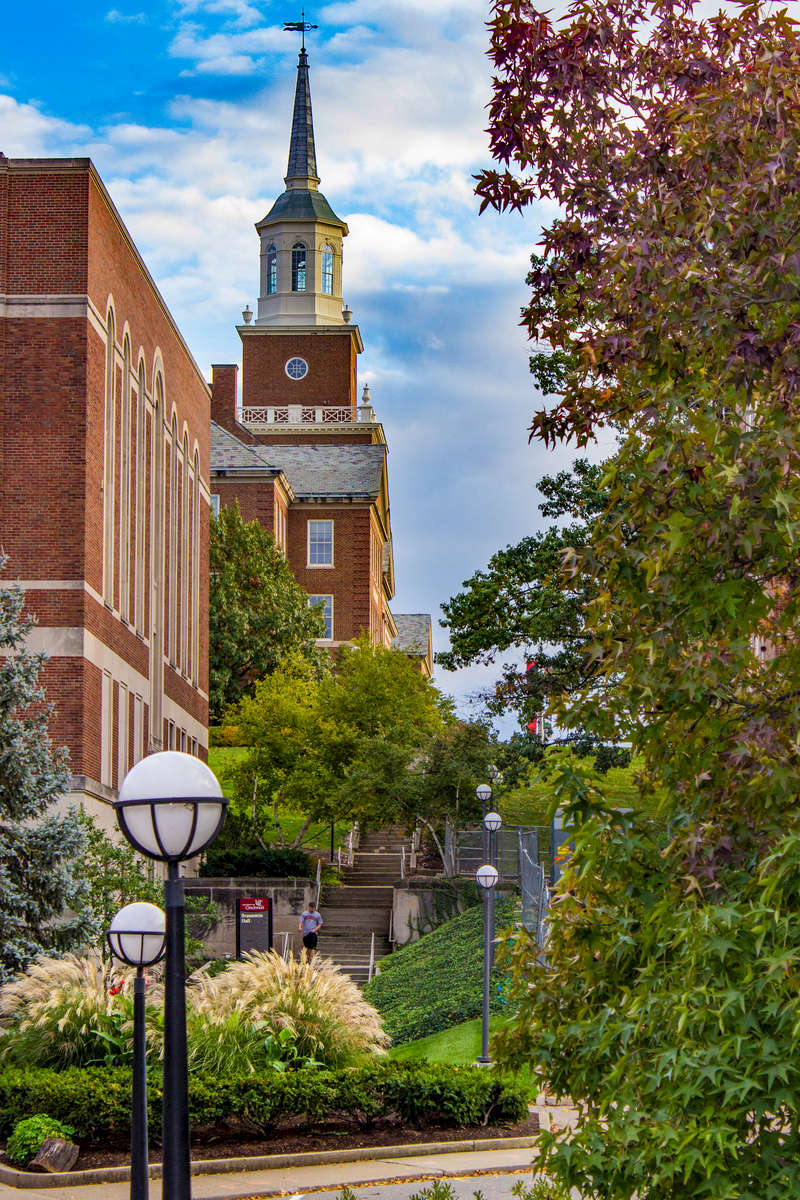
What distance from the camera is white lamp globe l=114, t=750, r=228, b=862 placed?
785 centimetres

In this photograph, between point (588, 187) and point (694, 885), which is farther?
point (588, 187)

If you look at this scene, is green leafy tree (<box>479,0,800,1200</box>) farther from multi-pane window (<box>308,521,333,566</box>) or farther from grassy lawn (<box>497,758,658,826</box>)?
multi-pane window (<box>308,521,333,566</box>)

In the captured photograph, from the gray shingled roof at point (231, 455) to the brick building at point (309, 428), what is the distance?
51mm

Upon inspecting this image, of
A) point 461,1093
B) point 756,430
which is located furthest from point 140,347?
point 756,430

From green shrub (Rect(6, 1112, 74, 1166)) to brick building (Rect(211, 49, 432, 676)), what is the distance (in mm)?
51024

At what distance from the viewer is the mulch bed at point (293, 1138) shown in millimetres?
18016

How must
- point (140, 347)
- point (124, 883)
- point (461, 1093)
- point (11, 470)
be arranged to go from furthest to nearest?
1. point (140, 347)
2. point (11, 470)
3. point (124, 883)
4. point (461, 1093)

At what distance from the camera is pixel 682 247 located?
8.19 m

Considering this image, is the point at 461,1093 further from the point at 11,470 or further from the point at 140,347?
the point at 140,347

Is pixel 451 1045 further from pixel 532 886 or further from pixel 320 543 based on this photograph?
pixel 320 543

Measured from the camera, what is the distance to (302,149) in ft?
348

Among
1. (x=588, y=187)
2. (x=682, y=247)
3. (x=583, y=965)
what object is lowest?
(x=583, y=965)

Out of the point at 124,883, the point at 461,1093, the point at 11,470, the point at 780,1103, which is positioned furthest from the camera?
the point at 11,470

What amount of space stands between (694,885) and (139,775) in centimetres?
277
